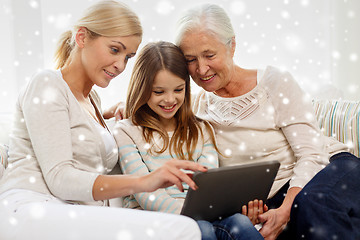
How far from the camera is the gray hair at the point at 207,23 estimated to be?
1563 mm

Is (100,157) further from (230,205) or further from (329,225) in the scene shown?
(329,225)

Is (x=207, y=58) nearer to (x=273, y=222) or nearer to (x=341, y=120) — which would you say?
(x=273, y=222)

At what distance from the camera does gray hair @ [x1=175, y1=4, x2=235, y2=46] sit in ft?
5.13

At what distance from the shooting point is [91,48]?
139 centimetres

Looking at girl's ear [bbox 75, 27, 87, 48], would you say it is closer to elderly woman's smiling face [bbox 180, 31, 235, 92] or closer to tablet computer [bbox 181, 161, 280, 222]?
elderly woman's smiling face [bbox 180, 31, 235, 92]

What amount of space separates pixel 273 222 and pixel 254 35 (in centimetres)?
196

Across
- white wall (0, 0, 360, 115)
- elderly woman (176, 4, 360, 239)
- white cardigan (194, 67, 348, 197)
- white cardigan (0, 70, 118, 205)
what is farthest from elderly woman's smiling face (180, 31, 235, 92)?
white wall (0, 0, 360, 115)

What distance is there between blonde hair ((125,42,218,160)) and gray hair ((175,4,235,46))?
9 cm

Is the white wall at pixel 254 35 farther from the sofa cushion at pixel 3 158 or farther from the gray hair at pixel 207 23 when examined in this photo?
the sofa cushion at pixel 3 158

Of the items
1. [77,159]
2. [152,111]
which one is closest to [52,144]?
[77,159]

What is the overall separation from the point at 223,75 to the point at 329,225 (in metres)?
0.68

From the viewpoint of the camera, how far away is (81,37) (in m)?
1.40

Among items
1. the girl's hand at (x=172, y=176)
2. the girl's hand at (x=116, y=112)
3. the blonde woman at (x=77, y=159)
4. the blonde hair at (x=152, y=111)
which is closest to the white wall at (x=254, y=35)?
the girl's hand at (x=116, y=112)

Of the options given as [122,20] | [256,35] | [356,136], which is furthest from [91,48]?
[256,35]
